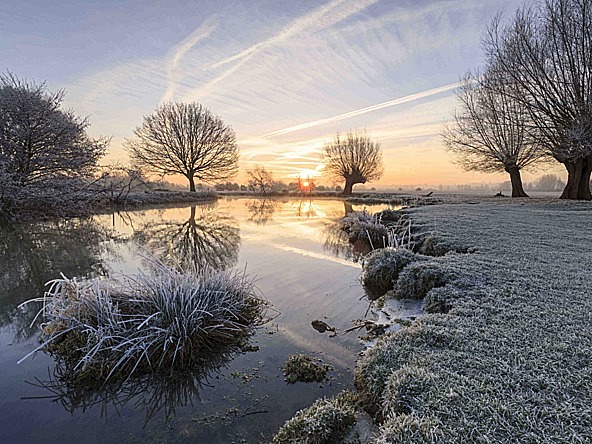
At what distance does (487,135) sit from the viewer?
17.0 meters

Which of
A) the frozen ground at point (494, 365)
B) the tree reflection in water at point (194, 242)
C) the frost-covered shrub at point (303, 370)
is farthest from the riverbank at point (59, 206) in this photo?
the frozen ground at point (494, 365)

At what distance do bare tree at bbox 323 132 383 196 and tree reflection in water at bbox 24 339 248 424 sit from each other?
2877 centimetres

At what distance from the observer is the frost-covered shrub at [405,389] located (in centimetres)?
147

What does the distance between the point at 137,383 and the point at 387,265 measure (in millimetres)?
3371

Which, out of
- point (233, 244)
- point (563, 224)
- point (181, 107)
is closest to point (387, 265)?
point (233, 244)

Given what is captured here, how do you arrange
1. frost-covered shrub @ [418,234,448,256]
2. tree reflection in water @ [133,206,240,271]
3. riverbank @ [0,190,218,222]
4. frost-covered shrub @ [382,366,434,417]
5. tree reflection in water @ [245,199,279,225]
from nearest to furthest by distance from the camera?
frost-covered shrub @ [382,366,434,417] → frost-covered shrub @ [418,234,448,256] → tree reflection in water @ [133,206,240,271] → riverbank @ [0,190,218,222] → tree reflection in water @ [245,199,279,225]

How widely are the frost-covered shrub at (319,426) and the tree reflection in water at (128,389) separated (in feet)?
2.58

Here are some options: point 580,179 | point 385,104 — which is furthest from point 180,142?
point 580,179

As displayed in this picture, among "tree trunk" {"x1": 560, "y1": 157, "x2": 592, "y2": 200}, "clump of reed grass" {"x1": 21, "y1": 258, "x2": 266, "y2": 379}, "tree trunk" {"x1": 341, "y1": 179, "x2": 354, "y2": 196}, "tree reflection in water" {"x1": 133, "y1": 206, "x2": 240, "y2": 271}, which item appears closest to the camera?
"clump of reed grass" {"x1": 21, "y1": 258, "x2": 266, "y2": 379}

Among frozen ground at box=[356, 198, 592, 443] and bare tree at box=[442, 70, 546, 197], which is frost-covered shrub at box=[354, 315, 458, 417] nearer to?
frozen ground at box=[356, 198, 592, 443]

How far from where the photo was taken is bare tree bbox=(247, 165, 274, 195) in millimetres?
36000

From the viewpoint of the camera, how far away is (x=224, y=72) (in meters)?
12.2

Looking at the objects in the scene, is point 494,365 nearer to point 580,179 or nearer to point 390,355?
point 390,355

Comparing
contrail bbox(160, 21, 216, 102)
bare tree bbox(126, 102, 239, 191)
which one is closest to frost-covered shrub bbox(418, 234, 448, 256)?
contrail bbox(160, 21, 216, 102)
